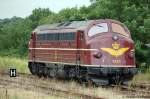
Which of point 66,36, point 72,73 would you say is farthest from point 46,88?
point 66,36

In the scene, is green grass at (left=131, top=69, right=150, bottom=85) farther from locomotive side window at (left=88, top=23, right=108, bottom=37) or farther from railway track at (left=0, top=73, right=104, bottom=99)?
railway track at (left=0, top=73, right=104, bottom=99)

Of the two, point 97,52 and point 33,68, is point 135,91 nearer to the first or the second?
point 97,52

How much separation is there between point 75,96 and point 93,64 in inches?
141

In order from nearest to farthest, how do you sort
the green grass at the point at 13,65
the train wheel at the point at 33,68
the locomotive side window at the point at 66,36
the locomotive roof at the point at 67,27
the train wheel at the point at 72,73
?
the locomotive roof at the point at 67,27 < the train wheel at the point at 72,73 < the locomotive side window at the point at 66,36 < the train wheel at the point at 33,68 < the green grass at the point at 13,65

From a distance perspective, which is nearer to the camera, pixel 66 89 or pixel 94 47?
pixel 66 89

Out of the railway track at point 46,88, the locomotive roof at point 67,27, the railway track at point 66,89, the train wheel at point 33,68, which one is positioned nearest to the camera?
the railway track at point 46,88

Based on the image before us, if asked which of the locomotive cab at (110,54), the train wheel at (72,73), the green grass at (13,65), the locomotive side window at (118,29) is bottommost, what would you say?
the green grass at (13,65)

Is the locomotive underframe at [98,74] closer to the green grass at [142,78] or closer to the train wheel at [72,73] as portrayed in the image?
the train wheel at [72,73]

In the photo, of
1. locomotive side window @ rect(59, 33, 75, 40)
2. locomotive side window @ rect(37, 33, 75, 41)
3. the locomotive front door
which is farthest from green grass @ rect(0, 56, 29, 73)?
the locomotive front door

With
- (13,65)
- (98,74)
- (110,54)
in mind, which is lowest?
(13,65)

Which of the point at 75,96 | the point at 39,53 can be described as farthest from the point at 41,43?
the point at 75,96

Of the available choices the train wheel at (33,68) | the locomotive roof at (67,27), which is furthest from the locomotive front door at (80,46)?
the train wheel at (33,68)

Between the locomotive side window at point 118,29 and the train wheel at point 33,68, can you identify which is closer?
the locomotive side window at point 118,29

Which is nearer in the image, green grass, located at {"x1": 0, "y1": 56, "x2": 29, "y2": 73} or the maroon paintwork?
the maroon paintwork
